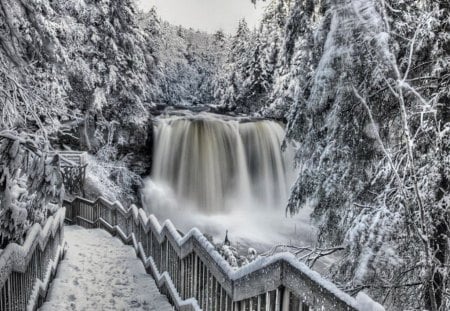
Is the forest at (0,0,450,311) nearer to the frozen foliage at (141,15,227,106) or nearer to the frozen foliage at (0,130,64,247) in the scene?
the frozen foliage at (0,130,64,247)

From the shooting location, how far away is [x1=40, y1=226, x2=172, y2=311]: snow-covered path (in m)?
6.49

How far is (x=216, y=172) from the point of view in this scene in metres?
25.7

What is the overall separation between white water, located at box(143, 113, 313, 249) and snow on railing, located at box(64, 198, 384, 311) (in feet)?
50.5

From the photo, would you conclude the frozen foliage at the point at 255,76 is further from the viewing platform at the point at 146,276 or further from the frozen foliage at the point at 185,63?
the viewing platform at the point at 146,276

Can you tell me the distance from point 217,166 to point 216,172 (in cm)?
40

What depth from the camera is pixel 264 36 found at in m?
39.8

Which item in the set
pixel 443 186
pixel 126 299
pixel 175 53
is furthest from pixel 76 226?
pixel 175 53

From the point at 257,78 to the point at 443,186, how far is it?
120 ft

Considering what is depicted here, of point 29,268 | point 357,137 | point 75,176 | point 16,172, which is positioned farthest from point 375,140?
point 75,176

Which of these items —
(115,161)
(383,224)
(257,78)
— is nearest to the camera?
(383,224)

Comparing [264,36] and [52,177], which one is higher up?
[264,36]

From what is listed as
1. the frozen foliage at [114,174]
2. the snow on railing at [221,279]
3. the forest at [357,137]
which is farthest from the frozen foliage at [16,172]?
the frozen foliage at [114,174]

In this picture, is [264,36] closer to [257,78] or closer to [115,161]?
[257,78]

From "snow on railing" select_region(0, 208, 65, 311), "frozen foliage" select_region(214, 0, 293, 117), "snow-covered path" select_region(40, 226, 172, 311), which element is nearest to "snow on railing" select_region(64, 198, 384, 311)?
"snow-covered path" select_region(40, 226, 172, 311)
